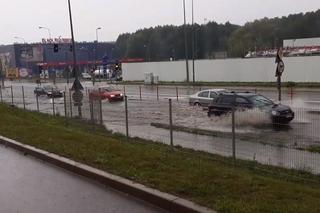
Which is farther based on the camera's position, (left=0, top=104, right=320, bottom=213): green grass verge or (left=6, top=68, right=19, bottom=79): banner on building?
(left=6, top=68, right=19, bottom=79): banner on building

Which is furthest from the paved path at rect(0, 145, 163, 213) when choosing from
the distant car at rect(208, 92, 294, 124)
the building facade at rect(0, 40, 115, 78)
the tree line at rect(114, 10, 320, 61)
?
the building facade at rect(0, 40, 115, 78)

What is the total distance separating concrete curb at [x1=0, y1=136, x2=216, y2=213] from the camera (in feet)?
21.6

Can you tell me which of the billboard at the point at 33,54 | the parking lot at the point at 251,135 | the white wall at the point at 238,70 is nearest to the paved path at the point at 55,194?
the parking lot at the point at 251,135

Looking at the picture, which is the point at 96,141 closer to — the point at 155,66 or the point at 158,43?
the point at 155,66

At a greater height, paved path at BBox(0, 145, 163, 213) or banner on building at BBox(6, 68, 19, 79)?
paved path at BBox(0, 145, 163, 213)

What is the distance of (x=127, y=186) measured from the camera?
7.78 m

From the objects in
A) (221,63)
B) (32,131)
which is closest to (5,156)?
(32,131)

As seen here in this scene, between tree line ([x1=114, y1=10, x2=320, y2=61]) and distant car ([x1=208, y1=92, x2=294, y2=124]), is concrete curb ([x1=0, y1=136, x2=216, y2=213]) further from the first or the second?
tree line ([x1=114, y1=10, x2=320, y2=61])

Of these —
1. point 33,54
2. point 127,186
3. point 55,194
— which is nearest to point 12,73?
point 33,54

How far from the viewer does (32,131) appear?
15.0m

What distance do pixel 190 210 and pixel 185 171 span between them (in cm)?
210

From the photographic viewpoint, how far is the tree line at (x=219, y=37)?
122188 mm

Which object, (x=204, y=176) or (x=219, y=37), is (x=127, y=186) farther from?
(x=219, y=37)

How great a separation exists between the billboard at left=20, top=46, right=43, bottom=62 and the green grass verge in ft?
442
